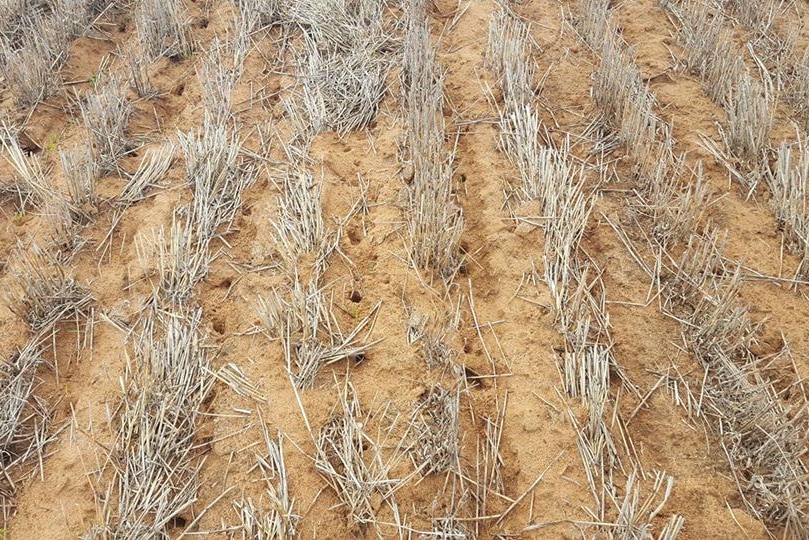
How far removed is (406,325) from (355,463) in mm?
699

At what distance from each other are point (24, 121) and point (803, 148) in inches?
178

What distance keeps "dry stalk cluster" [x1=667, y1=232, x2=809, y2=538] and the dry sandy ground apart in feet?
0.22

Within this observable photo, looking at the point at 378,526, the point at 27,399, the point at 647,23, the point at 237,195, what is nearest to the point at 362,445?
the point at 378,526

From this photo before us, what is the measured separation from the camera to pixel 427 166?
11.4 feet

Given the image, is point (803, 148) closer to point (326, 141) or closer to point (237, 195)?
point (326, 141)

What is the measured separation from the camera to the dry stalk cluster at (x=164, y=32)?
462cm

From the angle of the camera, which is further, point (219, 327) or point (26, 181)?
point (26, 181)

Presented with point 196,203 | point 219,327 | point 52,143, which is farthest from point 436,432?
point 52,143

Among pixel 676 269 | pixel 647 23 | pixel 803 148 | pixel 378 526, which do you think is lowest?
pixel 378 526

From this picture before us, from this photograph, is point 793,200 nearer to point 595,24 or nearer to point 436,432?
point 595,24

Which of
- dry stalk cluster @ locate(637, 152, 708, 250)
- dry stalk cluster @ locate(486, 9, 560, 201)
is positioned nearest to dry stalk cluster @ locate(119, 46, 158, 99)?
dry stalk cluster @ locate(486, 9, 560, 201)

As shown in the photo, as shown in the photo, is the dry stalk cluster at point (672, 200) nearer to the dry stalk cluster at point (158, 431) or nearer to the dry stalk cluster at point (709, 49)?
the dry stalk cluster at point (709, 49)

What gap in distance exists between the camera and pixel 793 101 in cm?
393

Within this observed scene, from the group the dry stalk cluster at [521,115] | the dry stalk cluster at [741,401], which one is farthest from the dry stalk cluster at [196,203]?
the dry stalk cluster at [741,401]
